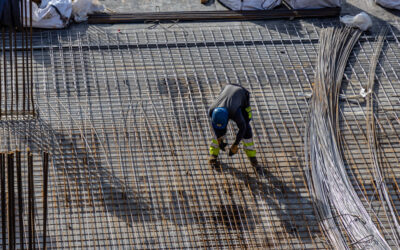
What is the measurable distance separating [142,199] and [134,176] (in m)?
0.44

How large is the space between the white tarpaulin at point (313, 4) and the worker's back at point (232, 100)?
404 centimetres

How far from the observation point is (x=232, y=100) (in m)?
8.76

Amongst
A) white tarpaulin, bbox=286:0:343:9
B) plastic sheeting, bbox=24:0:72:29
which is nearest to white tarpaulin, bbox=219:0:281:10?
white tarpaulin, bbox=286:0:343:9

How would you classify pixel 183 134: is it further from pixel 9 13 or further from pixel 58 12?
pixel 9 13

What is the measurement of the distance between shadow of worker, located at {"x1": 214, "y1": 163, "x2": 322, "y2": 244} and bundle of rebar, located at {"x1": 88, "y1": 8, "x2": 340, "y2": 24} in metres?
3.71

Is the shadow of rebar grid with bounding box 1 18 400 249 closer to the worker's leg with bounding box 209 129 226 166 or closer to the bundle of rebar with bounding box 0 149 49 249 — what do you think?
the worker's leg with bounding box 209 129 226 166

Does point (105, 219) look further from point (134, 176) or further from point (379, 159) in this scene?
point (379, 159)

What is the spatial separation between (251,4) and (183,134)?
356 centimetres

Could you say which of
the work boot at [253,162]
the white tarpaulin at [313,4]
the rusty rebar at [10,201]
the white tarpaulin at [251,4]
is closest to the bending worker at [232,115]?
the work boot at [253,162]

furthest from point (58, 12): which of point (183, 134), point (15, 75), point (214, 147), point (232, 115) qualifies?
point (232, 115)

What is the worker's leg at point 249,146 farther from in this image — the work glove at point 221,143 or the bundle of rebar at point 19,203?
the bundle of rebar at point 19,203

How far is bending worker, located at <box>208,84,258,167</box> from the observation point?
866 cm

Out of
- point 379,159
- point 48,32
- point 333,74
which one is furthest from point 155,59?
point 379,159

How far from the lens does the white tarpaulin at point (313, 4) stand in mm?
12281
